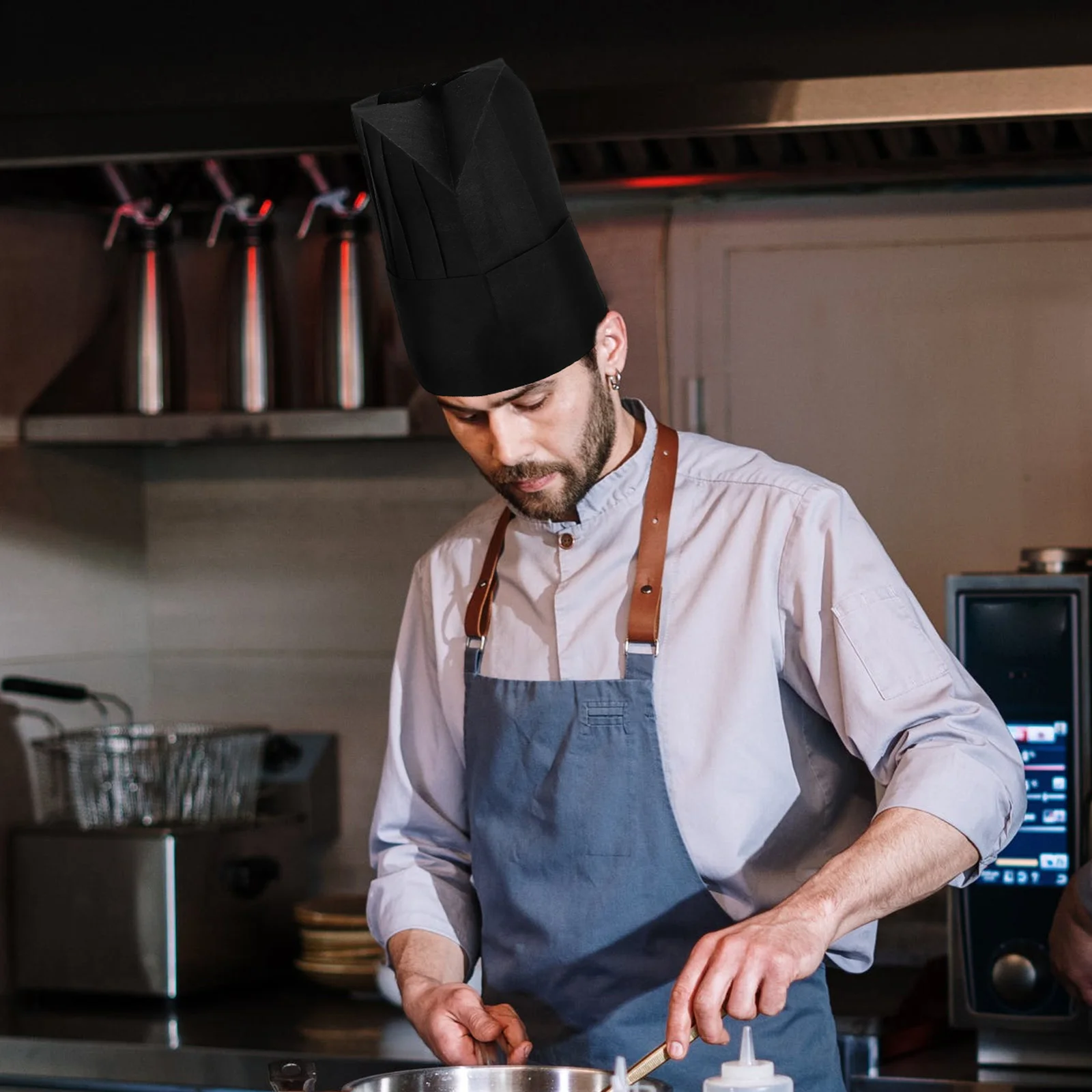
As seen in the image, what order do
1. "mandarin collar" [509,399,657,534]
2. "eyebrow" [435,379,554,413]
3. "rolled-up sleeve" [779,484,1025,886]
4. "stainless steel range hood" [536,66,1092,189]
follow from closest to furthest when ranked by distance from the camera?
1. "rolled-up sleeve" [779,484,1025,886]
2. "eyebrow" [435,379,554,413]
3. "mandarin collar" [509,399,657,534]
4. "stainless steel range hood" [536,66,1092,189]

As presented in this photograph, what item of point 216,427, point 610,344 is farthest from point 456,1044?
point 216,427

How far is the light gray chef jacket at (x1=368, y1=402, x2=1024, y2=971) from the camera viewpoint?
137 cm

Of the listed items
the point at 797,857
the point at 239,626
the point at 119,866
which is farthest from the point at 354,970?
the point at 797,857

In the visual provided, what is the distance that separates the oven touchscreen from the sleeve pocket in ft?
1.99

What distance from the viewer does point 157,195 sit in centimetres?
262

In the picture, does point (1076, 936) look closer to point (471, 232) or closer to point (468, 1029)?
point (468, 1029)

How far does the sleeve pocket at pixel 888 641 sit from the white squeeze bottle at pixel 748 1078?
0.43m

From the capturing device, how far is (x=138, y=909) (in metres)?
2.29

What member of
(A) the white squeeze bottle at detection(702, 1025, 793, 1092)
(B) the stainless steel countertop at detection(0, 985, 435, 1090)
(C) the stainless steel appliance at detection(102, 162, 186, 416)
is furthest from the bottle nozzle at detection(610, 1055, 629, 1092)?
(C) the stainless steel appliance at detection(102, 162, 186, 416)

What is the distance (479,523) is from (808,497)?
392 millimetres

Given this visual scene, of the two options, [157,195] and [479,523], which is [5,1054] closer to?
[479,523]

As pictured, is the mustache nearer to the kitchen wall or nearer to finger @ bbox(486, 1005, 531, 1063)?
finger @ bbox(486, 1005, 531, 1063)

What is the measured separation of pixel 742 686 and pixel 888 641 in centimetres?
14

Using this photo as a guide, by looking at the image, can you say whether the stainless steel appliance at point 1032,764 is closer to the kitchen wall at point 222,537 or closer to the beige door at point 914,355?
the beige door at point 914,355
